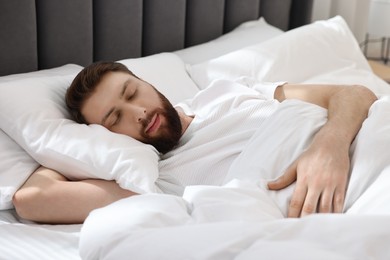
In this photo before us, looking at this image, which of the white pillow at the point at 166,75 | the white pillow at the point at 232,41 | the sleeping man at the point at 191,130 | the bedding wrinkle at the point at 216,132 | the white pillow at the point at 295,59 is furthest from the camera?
the white pillow at the point at 232,41

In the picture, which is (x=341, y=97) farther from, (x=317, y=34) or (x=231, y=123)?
Answer: (x=317, y=34)

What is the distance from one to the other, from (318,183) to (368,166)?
10 cm

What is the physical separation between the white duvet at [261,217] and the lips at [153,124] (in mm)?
238

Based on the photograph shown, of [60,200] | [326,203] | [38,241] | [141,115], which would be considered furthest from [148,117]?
[326,203]

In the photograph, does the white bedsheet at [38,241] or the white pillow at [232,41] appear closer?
the white bedsheet at [38,241]

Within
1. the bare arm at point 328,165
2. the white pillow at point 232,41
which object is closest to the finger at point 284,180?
the bare arm at point 328,165

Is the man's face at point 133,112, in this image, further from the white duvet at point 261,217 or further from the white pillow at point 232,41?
the white pillow at point 232,41

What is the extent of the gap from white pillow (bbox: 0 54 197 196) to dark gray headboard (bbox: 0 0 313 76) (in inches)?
6.5

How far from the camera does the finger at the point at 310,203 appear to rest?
1180mm

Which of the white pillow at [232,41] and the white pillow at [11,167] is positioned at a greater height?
the white pillow at [232,41]

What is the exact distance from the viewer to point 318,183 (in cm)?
121

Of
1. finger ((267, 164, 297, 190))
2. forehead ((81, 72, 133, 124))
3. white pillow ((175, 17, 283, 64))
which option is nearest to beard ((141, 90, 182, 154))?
forehead ((81, 72, 133, 124))

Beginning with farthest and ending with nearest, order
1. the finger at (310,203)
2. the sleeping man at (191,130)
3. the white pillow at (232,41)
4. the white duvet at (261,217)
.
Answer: the white pillow at (232,41)
the sleeping man at (191,130)
the finger at (310,203)
the white duvet at (261,217)

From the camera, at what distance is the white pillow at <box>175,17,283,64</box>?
217 centimetres
